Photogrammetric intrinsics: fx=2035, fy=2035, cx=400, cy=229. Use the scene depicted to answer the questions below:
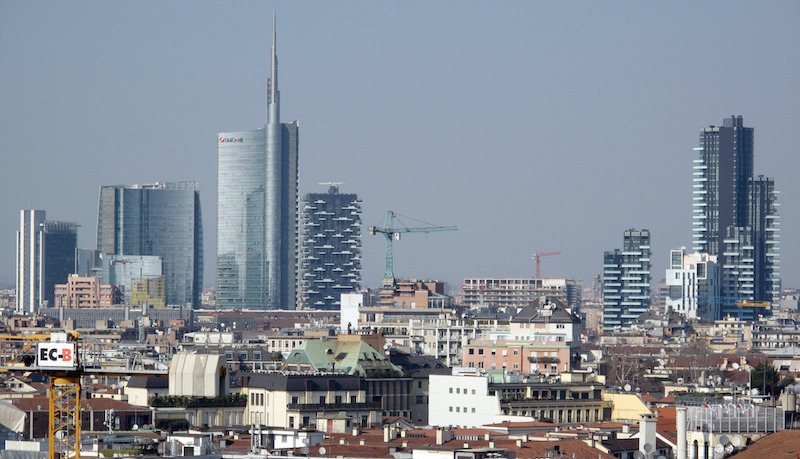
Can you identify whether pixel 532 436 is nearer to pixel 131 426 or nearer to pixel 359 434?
pixel 359 434

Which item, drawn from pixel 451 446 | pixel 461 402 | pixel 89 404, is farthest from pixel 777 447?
pixel 461 402

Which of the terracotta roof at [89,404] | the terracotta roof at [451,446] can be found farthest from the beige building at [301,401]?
the terracotta roof at [451,446]

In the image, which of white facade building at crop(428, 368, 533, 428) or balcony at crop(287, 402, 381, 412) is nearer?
white facade building at crop(428, 368, 533, 428)

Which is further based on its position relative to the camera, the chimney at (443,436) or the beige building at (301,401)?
the beige building at (301,401)

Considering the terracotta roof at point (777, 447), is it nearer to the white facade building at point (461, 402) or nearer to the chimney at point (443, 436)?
the chimney at point (443, 436)

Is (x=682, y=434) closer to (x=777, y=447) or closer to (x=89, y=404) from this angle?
(x=777, y=447)

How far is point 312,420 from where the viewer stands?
10069 centimetres

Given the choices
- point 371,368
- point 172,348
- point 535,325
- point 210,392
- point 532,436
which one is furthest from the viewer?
point 172,348

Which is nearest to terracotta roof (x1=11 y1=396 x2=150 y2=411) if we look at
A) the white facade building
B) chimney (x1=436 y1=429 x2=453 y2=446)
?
chimney (x1=436 y1=429 x2=453 y2=446)

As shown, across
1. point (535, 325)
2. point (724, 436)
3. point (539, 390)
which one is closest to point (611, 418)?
point (539, 390)

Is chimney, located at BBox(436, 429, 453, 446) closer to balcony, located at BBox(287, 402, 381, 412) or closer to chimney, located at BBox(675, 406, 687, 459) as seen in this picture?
chimney, located at BBox(675, 406, 687, 459)

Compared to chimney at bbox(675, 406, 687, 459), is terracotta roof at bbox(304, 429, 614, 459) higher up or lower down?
lower down

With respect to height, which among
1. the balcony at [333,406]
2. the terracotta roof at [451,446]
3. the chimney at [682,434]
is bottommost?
the balcony at [333,406]

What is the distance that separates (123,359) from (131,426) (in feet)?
143
